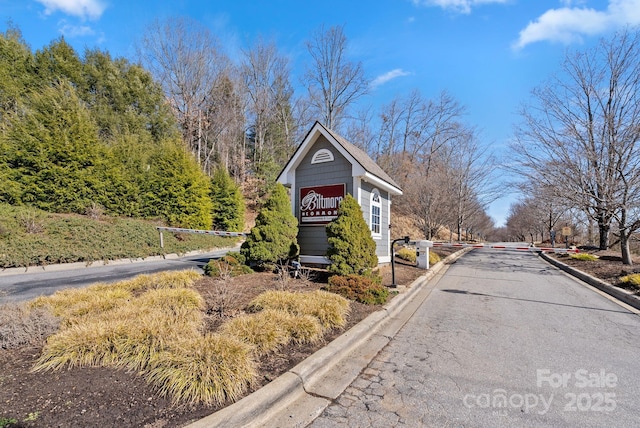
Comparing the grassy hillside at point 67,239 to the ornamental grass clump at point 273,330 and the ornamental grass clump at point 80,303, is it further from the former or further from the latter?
the ornamental grass clump at point 273,330

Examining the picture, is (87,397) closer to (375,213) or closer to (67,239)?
(375,213)

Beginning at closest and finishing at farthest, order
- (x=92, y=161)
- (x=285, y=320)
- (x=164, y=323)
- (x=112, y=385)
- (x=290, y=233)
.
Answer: (x=112, y=385), (x=164, y=323), (x=285, y=320), (x=290, y=233), (x=92, y=161)

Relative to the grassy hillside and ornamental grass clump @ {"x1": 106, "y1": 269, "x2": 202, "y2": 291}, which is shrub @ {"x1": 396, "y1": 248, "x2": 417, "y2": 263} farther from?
the grassy hillside

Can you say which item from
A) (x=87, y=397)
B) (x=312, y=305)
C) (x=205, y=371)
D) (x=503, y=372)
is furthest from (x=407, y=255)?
(x=87, y=397)

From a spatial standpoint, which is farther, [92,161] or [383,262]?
[92,161]

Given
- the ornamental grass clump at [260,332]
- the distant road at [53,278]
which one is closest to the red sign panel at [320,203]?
the distant road at [53,278]

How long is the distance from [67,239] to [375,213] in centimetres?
1089

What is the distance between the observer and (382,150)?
31.8 metres

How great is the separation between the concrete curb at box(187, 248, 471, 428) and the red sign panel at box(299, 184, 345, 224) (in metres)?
4.55

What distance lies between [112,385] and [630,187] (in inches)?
616

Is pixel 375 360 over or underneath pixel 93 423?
underneath

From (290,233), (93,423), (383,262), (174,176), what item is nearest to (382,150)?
(174,176)

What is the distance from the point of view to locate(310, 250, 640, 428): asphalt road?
8.05 feet

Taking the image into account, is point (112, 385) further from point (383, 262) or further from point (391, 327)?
point (383, 262)
